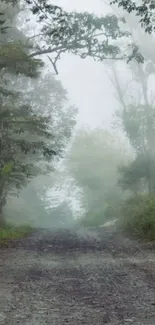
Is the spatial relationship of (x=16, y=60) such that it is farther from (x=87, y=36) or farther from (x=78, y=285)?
(x=78, y=285)

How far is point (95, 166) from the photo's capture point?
4862 centimetres

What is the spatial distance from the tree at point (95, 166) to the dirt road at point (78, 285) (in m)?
27.3

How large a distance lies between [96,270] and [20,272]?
4.68ft

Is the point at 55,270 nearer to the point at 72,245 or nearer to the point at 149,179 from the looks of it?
the point at 72,245

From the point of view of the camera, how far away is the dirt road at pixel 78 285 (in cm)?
445

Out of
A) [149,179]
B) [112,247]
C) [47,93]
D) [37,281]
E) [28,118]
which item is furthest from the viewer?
[47,93]

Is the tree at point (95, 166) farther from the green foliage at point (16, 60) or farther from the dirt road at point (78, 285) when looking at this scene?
the dirt road at point (78, 285)

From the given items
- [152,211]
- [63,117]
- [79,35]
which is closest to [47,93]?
[63,117]

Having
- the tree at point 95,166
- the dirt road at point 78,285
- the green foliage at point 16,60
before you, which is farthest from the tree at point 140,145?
the dirt road at point 78,285

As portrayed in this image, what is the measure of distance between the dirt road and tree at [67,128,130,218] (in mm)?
27289

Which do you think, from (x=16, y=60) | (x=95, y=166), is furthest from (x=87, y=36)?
(x=95, y=166)

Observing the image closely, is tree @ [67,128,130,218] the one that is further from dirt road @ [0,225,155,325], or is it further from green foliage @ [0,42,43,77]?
dirt road @ [0,225,155,325]

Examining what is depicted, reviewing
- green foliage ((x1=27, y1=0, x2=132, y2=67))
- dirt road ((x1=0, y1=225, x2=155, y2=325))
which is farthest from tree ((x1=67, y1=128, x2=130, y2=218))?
dirt road ((x1=0, y1=225, x2=155, y2=325))

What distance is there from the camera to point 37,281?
6594 mm
